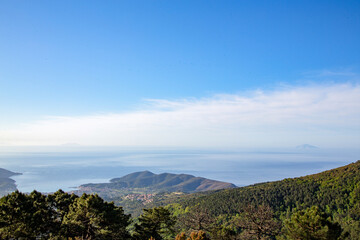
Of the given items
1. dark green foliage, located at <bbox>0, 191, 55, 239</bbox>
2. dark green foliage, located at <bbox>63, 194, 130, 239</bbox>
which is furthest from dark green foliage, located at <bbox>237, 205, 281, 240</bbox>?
dark green foliage, located at <bbox>0, 191, 55, 239</bbox>

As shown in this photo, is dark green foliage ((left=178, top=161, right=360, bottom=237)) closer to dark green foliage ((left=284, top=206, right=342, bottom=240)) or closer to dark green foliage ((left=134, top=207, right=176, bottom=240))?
dark green foliage ((left=284, top=206, right=342, bottom=240))

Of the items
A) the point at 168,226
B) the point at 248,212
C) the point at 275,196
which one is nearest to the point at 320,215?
the point at 248,212

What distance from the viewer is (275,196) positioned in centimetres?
8262

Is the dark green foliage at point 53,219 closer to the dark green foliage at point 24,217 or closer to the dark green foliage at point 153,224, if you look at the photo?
the dark green foliage at point 24,217

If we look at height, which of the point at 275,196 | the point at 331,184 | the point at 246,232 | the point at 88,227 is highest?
the point at 88,227

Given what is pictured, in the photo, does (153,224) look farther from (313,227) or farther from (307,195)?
(307,195)

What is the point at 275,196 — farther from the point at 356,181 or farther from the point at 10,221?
the point at 10,221

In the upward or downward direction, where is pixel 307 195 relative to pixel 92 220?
downward

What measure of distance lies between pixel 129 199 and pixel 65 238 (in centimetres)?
15540

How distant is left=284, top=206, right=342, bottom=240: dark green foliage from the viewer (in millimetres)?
19719

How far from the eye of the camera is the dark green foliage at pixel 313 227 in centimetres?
1972

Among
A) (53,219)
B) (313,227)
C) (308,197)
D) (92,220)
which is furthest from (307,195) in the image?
(53,219)

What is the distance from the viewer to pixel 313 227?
20.5 meters

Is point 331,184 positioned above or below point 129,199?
above
